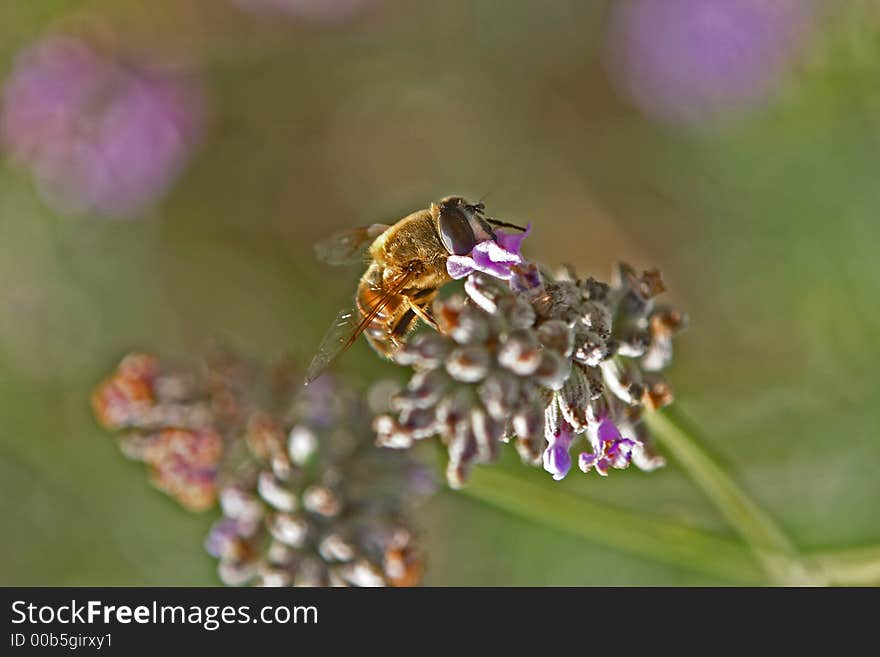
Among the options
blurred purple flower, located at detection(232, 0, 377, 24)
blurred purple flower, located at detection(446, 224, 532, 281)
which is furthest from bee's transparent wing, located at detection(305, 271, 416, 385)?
blurred purple flower, located at detection(232, 0, 377, 24)

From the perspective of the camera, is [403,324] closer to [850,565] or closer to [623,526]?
[623,526]

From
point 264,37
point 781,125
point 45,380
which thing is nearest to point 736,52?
point 781,125

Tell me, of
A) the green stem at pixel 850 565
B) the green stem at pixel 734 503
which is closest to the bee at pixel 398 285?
the green stem at pixel 734 503

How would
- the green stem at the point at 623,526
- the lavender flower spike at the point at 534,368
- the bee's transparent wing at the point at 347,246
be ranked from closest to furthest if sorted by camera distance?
the lavender flower spike at the point at 534,368 → the bee's transparent wing at the point at 347,246 → the green stem at the point at 623,526

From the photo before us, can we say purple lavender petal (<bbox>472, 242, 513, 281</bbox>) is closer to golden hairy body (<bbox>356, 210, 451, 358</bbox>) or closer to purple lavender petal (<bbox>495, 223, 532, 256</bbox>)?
purple lavender petal (<bbox>495, 223, 532, 256</bbox>)

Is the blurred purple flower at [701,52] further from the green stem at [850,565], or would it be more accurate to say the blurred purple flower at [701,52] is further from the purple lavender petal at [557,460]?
the purple lavender petal at [557,460]

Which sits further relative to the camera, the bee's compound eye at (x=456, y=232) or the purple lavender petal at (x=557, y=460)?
the bee's compound eye at (x=456, y=232)
